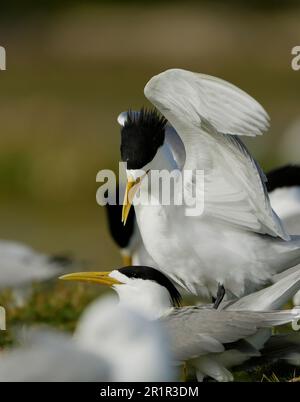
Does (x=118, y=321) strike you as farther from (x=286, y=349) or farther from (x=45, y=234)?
(x=45, y=234)

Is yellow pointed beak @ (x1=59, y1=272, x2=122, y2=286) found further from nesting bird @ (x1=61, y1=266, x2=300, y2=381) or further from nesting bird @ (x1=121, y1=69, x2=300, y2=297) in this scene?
nesting bird @ (x1=121, y1=69, x2=300, y2=297)

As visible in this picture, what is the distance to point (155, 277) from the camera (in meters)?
4.34

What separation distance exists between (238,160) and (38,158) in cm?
557

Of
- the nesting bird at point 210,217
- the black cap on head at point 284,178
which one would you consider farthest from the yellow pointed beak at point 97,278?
the black cap on head at point 284,178

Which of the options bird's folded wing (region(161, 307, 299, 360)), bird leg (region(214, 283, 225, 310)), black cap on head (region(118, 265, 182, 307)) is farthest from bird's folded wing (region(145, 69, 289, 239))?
bird's folded wing (region(161, 307, 299, 360))

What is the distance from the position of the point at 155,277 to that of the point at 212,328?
41cm

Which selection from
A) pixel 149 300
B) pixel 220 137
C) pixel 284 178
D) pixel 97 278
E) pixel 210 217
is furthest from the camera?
pixel 284 178

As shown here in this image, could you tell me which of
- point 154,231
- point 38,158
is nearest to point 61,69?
point 38,158

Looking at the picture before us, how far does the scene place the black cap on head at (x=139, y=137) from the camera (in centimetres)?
446

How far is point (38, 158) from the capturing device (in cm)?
986

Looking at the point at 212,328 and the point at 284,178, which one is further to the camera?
the point at 284,178

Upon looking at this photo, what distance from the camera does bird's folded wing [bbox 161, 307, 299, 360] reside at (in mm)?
3971

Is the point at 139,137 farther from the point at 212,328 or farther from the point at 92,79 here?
the point at 92,79

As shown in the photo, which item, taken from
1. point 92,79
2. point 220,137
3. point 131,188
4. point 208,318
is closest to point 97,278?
point 131,188
